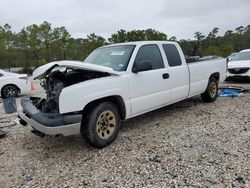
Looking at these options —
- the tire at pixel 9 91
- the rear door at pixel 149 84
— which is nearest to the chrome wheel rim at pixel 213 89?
the rear door at pixel 149 84

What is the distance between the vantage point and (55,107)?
429 cm

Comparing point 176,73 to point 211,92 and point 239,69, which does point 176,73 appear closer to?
point 211,92

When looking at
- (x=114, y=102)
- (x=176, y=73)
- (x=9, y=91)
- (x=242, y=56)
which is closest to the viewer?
(x=114, y=102)

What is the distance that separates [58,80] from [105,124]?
1.10 m

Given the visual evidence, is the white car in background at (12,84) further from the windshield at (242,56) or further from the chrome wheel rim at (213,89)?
the windshield at (242,56)

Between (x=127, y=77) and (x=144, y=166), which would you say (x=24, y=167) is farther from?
(x=127, y=77)

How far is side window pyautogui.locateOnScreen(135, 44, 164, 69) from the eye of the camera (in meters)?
5.18

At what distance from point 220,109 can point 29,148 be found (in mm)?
4540

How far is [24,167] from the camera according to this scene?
3910 millimetres

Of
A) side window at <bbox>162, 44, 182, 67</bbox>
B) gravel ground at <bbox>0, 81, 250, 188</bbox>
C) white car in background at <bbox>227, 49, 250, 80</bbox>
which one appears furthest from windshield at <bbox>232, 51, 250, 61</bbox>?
side window at <bbox>162, 44, 182, 67</bbox>

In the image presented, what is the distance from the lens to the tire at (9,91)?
10547mm

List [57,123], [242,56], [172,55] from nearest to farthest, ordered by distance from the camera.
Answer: [57,123], [172,55], [242,56]

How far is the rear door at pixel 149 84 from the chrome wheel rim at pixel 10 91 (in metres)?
7.31

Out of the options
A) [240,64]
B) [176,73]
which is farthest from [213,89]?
[240,64]
